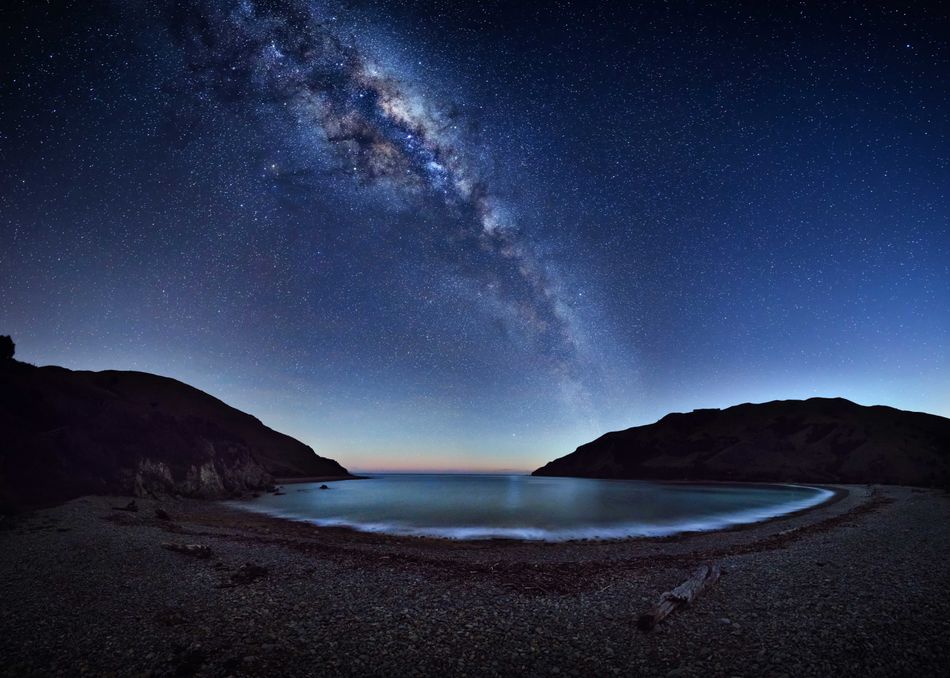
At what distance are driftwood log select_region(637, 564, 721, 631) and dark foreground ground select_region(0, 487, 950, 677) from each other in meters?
0.26

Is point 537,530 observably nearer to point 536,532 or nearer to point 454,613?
point 536,532

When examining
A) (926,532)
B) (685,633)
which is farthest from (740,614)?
(926,532)

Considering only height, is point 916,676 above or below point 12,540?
above

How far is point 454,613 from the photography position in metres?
11.0

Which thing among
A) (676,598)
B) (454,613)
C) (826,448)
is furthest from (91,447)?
(826,448)

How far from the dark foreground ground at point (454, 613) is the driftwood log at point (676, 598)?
26cm

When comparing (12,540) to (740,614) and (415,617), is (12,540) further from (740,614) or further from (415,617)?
(740,614)

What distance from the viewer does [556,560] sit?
19.1 m

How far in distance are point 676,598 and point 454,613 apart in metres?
6.35

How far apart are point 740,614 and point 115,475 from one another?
63179 mm

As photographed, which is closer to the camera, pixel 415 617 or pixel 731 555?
pixel 415 617

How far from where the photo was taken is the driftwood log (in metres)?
9.92

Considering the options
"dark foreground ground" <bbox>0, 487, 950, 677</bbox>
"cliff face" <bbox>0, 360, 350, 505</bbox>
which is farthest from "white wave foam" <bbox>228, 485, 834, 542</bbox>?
"cliff face" <bbox>0, 360, 350, 505</bbox>

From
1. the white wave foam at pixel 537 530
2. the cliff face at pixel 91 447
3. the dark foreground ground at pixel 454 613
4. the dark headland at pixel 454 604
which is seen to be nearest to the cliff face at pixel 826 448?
the white wave foam at pixel 537 530
